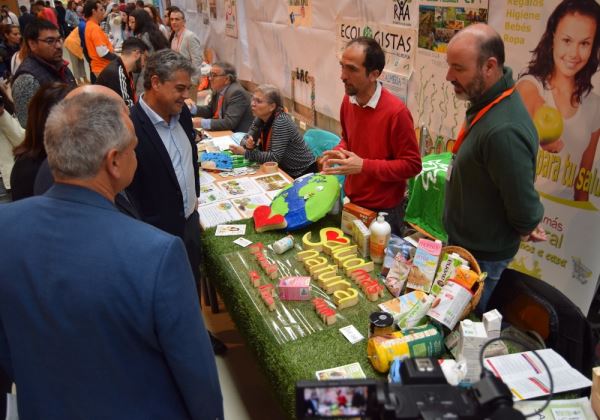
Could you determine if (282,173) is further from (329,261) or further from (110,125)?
(110,125)

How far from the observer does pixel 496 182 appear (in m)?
1.68

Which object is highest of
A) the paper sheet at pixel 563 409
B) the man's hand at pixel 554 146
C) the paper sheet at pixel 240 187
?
the man's hand at pixel 554 146

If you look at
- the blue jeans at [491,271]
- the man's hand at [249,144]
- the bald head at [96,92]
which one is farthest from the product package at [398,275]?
the man's hand at [249,144]

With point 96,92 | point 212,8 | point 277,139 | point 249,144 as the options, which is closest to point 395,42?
point 277,139

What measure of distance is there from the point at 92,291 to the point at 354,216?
137cm

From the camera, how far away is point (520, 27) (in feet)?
8.08

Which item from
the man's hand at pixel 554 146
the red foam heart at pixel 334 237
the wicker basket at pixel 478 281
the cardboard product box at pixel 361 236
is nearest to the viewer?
Result: the wicker basket at pixel 478 281

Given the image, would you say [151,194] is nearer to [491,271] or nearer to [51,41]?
[491,271]

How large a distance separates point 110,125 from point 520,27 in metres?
2.30

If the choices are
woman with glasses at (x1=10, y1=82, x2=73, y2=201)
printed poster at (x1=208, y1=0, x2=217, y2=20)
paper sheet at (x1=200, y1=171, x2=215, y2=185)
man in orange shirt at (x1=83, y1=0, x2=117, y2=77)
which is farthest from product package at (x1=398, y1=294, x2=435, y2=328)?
printed poster at (x1=208, y1=0, x2=217, y2=20)

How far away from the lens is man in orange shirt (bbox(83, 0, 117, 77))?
19.5ft

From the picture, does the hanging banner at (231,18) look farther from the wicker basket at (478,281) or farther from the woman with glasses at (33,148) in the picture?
the wicker basket at (478,281)

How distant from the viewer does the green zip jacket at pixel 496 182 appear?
162 centimetres

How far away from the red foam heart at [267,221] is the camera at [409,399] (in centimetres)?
152
